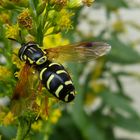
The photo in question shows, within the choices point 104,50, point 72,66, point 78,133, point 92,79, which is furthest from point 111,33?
point 104,50

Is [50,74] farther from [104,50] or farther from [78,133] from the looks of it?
[78,133]

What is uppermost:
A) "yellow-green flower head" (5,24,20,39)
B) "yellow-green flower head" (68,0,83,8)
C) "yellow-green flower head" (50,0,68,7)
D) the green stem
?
"yellow-green flower head" (50,0,68,7)

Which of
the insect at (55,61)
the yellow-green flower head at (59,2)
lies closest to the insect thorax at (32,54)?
the insect at (55,61)

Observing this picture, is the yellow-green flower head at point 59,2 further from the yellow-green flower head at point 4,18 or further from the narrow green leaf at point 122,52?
the narrow green leaf at point 122,52

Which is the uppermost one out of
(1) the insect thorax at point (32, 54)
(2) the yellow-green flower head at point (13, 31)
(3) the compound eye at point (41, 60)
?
(2) the yellow-green flower head at point (13, 31)

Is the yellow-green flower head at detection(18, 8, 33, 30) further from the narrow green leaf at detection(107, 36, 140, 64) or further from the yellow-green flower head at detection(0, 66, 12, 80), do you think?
the narrow green leaf at detection(107, 36, 140, 64)

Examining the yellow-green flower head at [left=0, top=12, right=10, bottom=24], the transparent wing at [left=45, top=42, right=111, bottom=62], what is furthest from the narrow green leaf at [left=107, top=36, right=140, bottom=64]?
the yellow-green flower head at [left=0, top=12, right=10, bottom=24]

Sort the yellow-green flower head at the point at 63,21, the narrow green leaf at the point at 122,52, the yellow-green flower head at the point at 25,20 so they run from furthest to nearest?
the narrow green leaf at the point at 122,52
the yellow-green flower head at the point at 63,21
the yellow-green flower head at the point at 25,20
